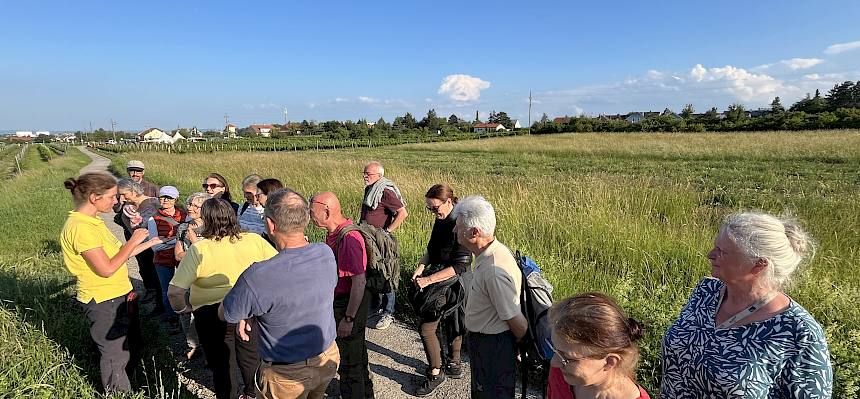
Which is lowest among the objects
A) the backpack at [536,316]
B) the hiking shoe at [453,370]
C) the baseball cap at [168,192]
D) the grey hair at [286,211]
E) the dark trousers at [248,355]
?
the hiking shoe at [453,370]

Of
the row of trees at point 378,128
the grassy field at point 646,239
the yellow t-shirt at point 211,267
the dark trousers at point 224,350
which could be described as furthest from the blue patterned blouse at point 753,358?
the row of trees at point 378,128

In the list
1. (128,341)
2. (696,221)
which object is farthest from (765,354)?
(696,221)

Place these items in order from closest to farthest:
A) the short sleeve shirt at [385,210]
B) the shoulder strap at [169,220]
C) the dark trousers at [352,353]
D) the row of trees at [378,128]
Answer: the dark trousers at [352,353]
the shoulder strap at [169,220]
the short sleeve shirt at [385,210]
the row of trees at [378,128]

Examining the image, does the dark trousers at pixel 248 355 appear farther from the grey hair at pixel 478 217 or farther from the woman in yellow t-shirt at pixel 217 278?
the grey hair at pixel 478 217

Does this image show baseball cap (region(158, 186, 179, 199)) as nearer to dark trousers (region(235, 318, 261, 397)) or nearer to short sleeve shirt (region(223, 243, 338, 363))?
dark trousers (region(235, 318, 261, 397))

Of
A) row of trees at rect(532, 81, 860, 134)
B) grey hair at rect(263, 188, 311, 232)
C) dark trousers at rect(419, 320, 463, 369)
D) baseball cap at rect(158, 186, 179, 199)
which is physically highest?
row of trees at rect(532, 81, 860, 134)

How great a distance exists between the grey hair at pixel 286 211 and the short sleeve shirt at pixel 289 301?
0.12 m

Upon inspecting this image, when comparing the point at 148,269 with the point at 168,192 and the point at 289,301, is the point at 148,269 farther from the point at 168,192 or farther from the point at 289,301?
the point at 289,301

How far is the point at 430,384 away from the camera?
10.5 feet

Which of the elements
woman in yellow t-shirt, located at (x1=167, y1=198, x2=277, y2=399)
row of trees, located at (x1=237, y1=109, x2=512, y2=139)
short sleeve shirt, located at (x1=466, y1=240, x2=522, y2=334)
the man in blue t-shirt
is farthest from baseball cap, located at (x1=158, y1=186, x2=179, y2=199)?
row of trees, located at (x1=237, y1=109, x2=512, y2=139)

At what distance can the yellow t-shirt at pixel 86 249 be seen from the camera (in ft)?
8.63

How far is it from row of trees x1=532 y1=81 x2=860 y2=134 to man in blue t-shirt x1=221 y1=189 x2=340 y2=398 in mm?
48669

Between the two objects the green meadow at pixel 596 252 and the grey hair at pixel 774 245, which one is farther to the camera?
the green meadow at pixel 596 252

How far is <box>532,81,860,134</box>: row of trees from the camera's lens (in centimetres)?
3753
